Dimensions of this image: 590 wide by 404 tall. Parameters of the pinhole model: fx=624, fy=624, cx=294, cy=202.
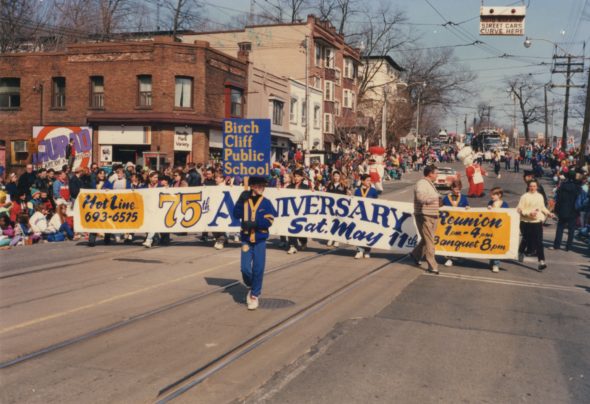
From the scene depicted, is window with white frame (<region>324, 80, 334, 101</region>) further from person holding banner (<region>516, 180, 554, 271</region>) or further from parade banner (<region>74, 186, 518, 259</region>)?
person holding banner (<region>516, 180, 554, 271</region>)

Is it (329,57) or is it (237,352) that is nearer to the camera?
(237,352)

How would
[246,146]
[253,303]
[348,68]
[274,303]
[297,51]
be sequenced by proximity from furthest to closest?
[348,68] → [297,51] → [246,146] → [274,303] → [253,303]

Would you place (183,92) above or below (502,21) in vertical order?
below

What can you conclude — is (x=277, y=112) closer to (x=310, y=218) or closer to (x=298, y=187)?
(x=298, y=187)

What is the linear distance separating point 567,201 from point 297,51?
39615 mm

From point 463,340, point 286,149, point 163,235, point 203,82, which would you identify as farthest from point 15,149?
point 463,340

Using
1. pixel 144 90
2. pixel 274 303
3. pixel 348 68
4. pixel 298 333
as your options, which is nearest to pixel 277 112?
pixel 144 90

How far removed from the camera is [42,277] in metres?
10.7

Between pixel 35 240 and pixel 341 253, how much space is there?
7.78 meters

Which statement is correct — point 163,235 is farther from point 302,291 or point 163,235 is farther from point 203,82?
point 203,82

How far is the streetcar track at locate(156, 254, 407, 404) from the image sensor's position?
5.41 m

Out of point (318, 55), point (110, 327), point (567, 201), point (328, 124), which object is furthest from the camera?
point (328, 124)

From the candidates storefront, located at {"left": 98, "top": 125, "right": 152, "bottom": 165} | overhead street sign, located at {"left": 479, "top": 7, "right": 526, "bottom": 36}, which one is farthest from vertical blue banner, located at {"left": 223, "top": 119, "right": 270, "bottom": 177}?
storefront, located at {"left": 98, "top": 125, "right": 152, "bottom": 165}

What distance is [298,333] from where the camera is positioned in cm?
729
